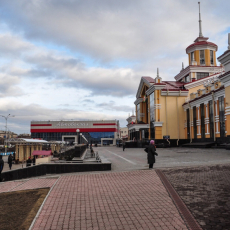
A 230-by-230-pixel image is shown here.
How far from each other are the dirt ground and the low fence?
4118mm

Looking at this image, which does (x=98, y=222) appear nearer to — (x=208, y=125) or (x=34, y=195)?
(x=34, y=195)

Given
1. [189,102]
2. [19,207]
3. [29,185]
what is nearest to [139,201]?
[19,207]

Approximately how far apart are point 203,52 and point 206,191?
41.1 meters

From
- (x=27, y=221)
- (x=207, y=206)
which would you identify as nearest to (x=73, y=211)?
(x=27, y=221)

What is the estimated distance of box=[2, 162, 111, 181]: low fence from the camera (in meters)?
12.6

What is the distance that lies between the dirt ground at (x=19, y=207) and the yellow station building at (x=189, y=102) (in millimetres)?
27463

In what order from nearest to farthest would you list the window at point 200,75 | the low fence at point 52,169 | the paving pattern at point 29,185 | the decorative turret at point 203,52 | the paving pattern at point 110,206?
the paving pattern at point 110,206 → the paving pattern at point 29,185 → the low fence at point 52,169 → the decorative turret at point 203,52 → the window at point 200,75

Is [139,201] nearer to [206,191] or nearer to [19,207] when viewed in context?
[206,191]

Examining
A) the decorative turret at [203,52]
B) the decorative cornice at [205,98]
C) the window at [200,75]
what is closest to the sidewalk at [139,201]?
the decorative cornice at [205,98]

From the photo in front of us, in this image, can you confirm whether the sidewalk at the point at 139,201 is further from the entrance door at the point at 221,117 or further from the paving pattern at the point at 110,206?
the entrance door at the point at 221,117

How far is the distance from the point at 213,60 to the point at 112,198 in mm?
42689

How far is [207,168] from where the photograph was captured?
35.1ft

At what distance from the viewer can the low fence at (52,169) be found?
495 inches

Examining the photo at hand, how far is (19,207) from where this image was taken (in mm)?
6812
